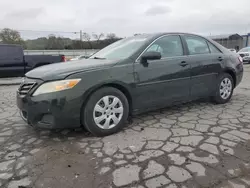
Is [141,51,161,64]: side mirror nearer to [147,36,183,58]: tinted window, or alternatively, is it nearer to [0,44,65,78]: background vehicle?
[147,36,183,58]: tinted window

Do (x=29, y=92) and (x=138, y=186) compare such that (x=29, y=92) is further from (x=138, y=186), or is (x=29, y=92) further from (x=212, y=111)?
(x=212, y=111)

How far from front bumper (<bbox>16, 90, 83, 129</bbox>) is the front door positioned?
0.96m

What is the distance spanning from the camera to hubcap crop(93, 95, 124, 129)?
9.97ft

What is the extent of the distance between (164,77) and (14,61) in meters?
7.37

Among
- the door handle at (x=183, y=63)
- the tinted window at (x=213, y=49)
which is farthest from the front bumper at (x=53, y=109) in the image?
the tinted window at (x=213, y=49)

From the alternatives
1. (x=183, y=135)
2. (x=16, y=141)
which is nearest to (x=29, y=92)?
(x=16, y=141)

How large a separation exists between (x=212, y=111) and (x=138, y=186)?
2.74 metres

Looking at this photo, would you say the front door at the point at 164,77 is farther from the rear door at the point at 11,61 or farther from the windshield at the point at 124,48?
the rear door at the point at 11,61

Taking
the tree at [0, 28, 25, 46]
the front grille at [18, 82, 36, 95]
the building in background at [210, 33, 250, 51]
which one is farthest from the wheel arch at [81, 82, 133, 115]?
the building in background at [210, 33, 250, 51]

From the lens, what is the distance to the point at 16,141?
10.1 ft

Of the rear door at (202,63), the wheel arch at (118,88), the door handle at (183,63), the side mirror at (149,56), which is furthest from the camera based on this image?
the rear door at (202,63)

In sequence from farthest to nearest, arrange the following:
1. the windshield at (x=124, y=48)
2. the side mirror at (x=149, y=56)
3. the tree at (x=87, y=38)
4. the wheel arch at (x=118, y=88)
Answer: the tree at (x=87, y=38)
the windshield at (x=124, y=48)
the side mirror at (x=149, y=56)
the wheel arch at (x=118, y=88)

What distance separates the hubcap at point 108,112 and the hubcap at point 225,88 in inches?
98.1

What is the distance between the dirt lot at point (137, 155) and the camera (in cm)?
210
